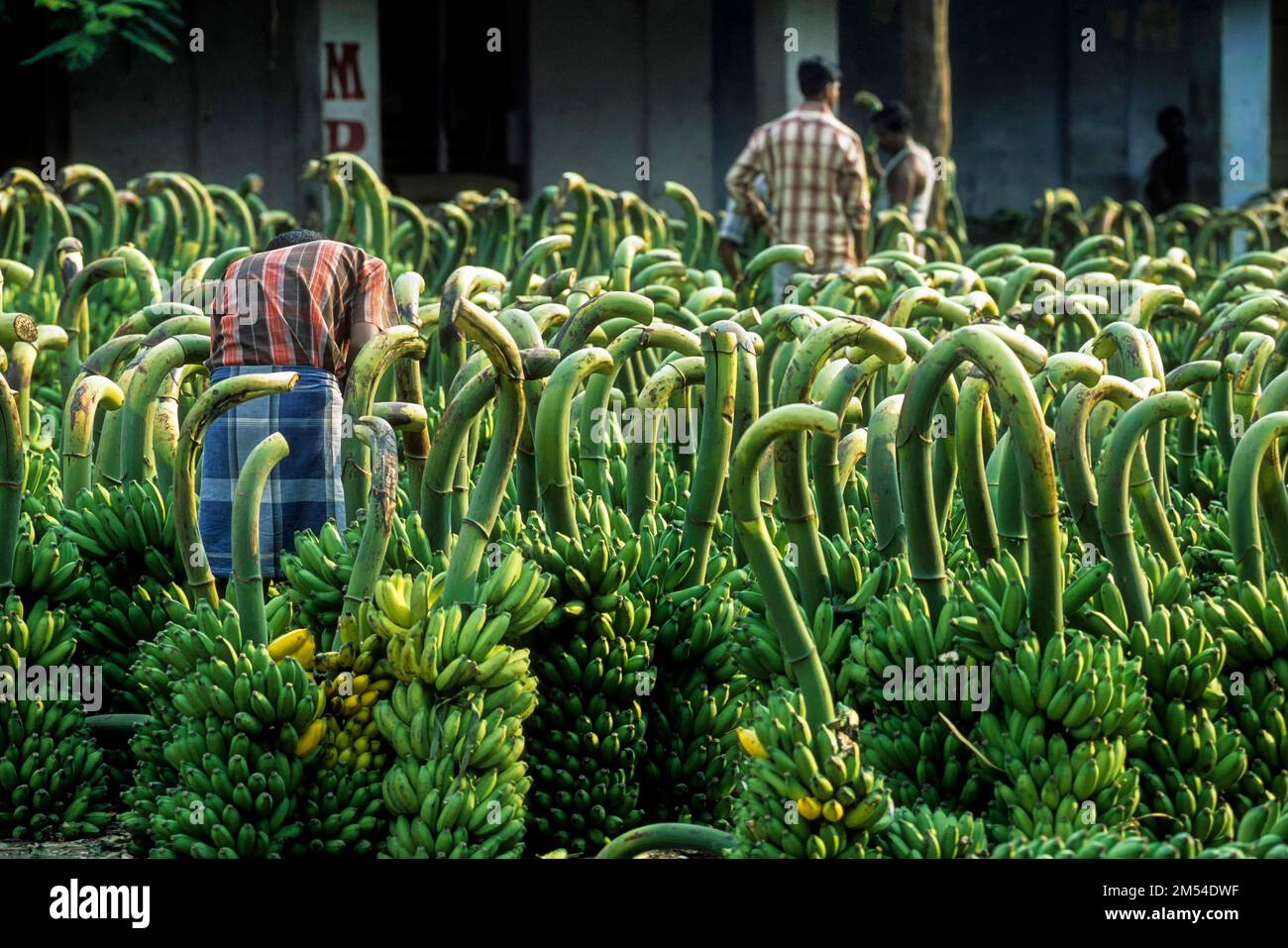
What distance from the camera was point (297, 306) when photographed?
4129 millimetres

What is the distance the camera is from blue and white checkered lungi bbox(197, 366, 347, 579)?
13.3 feet

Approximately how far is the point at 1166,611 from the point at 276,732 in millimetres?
1380

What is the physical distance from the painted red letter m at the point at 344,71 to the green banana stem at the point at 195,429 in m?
9.55

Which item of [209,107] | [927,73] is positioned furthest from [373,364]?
[209,107]

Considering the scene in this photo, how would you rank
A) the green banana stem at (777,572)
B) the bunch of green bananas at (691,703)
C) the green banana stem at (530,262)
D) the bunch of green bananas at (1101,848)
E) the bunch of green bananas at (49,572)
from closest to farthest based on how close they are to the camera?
the bunch of green bananas at (1101,848) → the green banana stem at (777,572) → the bunch of green bananas at (691,703) → the bunch of green bananas at (49,572) → the green banana stem at (530,262)

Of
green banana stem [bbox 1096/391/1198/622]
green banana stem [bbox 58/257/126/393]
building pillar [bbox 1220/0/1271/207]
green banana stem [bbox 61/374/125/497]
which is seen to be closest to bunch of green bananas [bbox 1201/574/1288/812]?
green banana stem [bbox 1096/391/1198/622]

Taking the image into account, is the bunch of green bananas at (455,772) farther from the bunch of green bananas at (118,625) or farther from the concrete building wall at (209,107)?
the concrete building wall at (209,107)

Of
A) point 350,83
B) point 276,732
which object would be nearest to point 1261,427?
point 276,732

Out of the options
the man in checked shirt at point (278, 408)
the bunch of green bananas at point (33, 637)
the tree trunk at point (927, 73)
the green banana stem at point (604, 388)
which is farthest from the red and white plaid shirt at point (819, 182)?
the bunch of green bananas at point (33, 637)

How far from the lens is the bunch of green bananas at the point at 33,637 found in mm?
3254

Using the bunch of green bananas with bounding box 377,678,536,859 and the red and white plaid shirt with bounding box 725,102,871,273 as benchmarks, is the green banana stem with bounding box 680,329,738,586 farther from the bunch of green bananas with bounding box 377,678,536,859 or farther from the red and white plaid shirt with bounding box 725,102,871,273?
the red and white plaid shirt with bounding box 725,102,871,273

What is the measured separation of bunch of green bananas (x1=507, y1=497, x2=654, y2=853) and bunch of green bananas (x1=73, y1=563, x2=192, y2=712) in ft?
2.78

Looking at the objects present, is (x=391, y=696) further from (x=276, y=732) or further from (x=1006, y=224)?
(x=1006, y=224)

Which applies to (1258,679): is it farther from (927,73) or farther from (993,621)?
(927,73)
